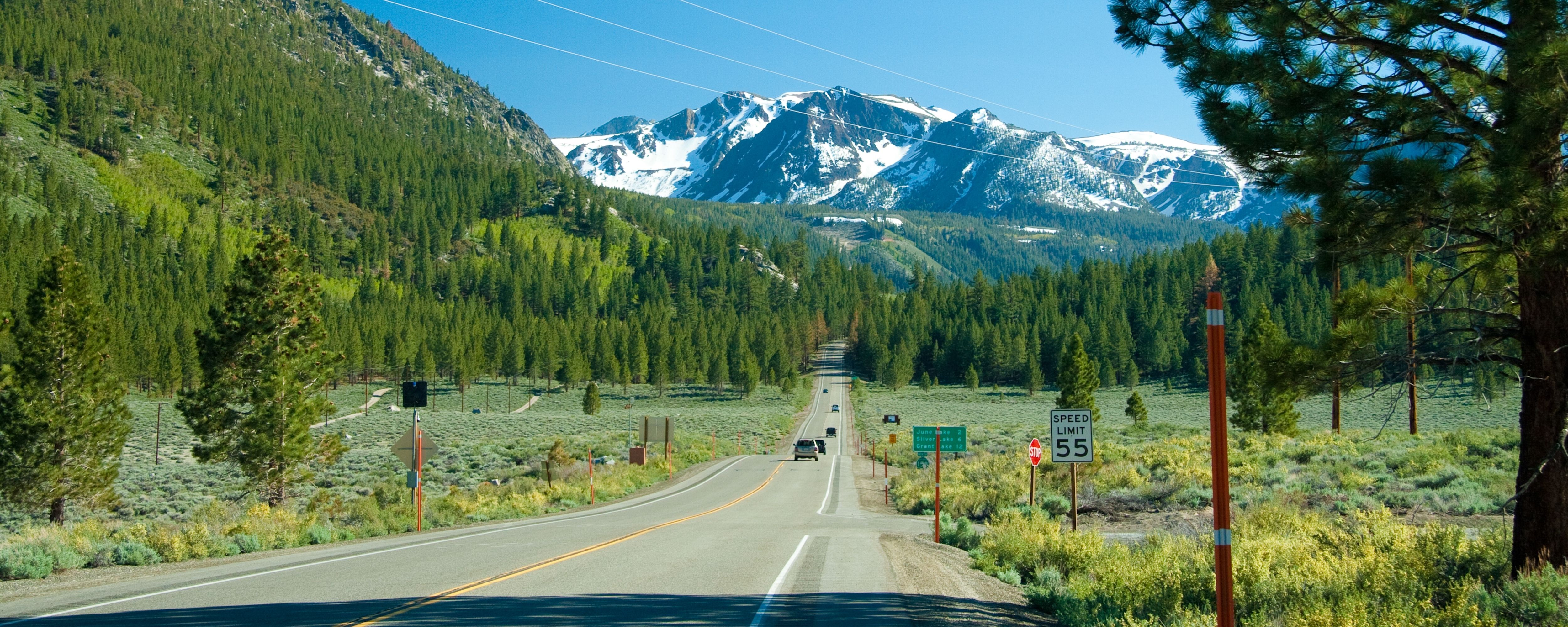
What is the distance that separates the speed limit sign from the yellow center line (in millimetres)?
7904

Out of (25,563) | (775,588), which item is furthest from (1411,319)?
(25,563)

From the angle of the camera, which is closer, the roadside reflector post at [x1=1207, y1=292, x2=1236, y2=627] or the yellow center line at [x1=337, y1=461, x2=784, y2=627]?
the roadside reflector post at [x1=1207, y1=292, x2=1236, y2=627]

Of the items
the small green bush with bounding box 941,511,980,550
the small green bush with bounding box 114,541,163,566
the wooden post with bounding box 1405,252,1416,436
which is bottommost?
the small green bush with bounding box 941,511,980,550

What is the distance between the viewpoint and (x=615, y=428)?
71.2m

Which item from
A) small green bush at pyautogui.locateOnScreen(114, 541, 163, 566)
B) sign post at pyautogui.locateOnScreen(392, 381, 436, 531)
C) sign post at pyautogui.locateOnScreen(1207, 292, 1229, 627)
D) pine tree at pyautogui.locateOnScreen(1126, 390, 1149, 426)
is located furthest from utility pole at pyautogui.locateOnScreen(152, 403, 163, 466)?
sign post at pyautogui.locateOnScreen(1207, 292, 1229, 627)

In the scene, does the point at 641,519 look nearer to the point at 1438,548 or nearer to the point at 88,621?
the point at 88,621

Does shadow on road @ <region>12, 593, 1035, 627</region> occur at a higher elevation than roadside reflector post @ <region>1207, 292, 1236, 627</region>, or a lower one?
lower

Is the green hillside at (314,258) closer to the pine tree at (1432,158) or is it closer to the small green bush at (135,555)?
the small green bush at (135,555)

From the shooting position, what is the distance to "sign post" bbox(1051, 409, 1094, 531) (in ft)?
51.0

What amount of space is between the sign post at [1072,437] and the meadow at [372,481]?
13758mm

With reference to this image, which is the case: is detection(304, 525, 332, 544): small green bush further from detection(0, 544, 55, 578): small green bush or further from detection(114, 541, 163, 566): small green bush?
detection(0, 544, 55, 578): small green bush

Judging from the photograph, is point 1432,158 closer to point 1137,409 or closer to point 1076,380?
point 1076,380

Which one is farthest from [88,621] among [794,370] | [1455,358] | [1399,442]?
[794,370]

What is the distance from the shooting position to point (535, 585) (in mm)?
10391
